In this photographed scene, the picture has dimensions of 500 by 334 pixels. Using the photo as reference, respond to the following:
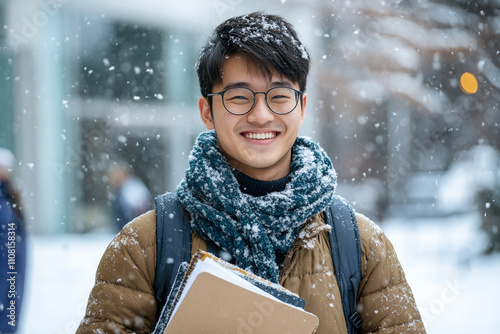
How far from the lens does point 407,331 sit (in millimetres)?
1846

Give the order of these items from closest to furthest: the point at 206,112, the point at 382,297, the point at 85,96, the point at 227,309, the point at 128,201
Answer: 1. the point at 227,309
2. the point at 382,297
3. the point at 206,112
4. the point at 128,201
5. the point at 85,96

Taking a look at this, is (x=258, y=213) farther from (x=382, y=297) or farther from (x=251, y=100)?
(x=382, y=297)

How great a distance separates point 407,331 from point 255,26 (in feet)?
3.98

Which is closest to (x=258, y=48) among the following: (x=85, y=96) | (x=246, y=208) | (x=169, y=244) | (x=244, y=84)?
(x=244, y=84)

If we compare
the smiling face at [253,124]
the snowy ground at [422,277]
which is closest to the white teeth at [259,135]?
the smiling face at [253,124]

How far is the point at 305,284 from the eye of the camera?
180cm

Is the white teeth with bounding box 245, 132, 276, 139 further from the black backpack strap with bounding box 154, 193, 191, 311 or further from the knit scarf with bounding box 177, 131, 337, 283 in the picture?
the black backpack strap with bounding box 154, 193, 191, 311

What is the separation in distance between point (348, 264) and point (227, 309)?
0.55m

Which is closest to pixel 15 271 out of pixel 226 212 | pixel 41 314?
pixel 41 314

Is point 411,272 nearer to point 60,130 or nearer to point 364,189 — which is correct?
point 364,189

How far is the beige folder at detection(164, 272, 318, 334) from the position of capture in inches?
56.6

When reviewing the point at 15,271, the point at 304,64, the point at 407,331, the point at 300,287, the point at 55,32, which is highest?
the point at 55,32

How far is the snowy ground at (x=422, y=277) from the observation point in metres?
6.74

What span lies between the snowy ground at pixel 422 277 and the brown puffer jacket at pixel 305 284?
4822 millimetres
